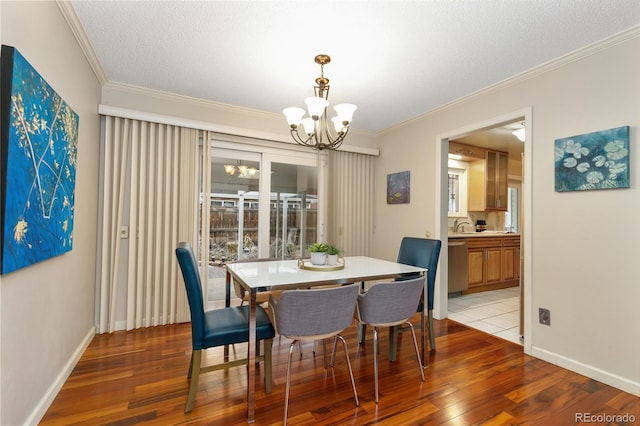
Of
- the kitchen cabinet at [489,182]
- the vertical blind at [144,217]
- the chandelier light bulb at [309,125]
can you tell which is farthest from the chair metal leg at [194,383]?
the kitchen cabinet at [489,182]

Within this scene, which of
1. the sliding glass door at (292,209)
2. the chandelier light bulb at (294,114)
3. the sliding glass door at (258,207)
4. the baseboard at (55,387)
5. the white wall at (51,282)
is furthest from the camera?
the sliding glass door at (292,209)

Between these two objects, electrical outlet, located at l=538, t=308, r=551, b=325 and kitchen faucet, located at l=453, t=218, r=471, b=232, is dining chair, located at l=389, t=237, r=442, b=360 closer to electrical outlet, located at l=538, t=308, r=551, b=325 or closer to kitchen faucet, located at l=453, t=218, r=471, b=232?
electrical outlet, located at l=538, t=308, r=551, b=325

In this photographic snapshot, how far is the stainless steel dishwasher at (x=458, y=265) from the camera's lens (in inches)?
169

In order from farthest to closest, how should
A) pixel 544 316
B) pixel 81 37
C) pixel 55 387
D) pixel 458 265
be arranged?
pixel 458 265
pixel 544 316
pixel 81 37
pixel 55 387

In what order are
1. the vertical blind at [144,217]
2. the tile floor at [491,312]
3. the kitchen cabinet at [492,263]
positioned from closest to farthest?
1. the vertical blind at [144,217]
2. the tile floor at [491,312]
3. the kitchen cabinet at [492,263]

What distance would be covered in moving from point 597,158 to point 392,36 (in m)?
1.73

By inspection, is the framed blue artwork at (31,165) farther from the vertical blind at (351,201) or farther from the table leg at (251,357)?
the vertical blind at (351,201)

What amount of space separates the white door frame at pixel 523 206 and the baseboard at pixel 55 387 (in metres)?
3.44

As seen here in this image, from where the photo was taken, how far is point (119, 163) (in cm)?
300

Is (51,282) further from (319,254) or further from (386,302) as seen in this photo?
(386,302)

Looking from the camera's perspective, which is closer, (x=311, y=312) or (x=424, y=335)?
(x=311, y=312)

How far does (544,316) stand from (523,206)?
3.13 ft

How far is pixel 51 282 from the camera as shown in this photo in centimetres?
184

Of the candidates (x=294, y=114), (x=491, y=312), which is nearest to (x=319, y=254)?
(x=294, y=114)
